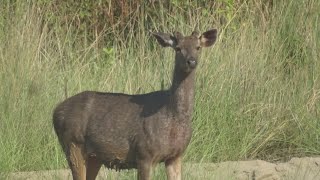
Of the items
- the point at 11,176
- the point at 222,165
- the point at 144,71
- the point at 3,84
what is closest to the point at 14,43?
the point at 3,84

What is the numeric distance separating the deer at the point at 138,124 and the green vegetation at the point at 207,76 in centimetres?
106

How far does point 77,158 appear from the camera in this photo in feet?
28.8

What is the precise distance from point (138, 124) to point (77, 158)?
2.22 feet

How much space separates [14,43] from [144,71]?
5.35 ft

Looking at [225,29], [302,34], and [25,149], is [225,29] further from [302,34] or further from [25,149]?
[25,149]

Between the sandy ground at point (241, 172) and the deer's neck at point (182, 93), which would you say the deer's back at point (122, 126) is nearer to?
the deer's neck at point (182, 93)

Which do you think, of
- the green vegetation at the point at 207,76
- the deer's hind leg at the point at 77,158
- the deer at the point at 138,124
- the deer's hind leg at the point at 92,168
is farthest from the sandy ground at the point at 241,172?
the deer at the point at 138,124

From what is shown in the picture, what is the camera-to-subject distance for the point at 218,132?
1122cm

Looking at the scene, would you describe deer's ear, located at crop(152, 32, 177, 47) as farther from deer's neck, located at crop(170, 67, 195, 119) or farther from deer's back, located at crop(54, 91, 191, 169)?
deer's back, located at crop(54, 91, 191, 169)

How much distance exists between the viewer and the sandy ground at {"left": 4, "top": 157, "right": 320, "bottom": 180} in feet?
32.4

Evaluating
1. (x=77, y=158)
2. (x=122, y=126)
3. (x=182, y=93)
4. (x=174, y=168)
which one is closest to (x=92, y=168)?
(x=77, y=158)

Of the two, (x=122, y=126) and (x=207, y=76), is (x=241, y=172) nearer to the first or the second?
(x=207, y=76)

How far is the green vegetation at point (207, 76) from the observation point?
11.0 meters

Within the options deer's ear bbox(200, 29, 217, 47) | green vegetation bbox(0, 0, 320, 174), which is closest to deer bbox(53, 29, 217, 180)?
deer's ear bbox(200, 29, 217, 47)
